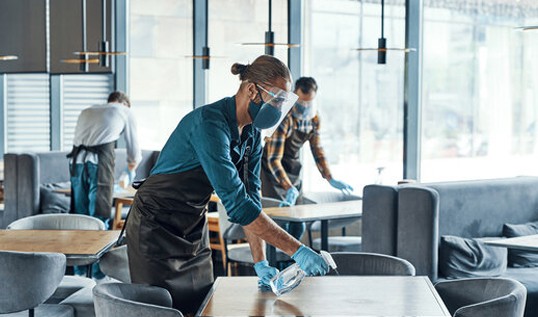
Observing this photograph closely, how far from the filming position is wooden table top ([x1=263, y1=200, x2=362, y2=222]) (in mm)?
5680

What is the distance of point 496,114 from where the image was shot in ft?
24.9

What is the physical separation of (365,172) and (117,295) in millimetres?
5208

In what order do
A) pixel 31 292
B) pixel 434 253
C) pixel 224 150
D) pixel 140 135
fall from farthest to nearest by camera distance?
1. pixel 140 135
2. pixel 434 253
3. pixel 31 292
4. pixel 224 150

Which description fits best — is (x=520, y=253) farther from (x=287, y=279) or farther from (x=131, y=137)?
(x=131, y=137)

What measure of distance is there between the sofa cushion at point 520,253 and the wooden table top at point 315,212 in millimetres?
981

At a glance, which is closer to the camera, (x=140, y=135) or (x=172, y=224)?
(x=172, y=224)

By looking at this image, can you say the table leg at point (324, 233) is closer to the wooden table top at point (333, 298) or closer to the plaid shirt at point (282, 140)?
the plaid shirt at point (282, 140)

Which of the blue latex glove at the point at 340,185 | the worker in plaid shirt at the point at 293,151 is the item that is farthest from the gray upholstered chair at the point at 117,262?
the blue latex glove at the point at 340,185

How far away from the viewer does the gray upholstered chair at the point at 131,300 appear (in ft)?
9.49

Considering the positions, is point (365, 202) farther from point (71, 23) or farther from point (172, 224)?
point (71, 23)

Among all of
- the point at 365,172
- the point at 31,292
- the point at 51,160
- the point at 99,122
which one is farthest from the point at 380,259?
the point at 51,160

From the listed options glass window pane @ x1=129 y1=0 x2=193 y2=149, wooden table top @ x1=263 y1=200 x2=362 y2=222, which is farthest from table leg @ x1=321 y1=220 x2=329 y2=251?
glass window pane @ x1=129 y1=0 x2=193 y2=149

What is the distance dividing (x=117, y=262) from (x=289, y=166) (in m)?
2.66

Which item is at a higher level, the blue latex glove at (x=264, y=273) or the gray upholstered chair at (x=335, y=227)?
the blue latex glove at (x=264, y=273)
